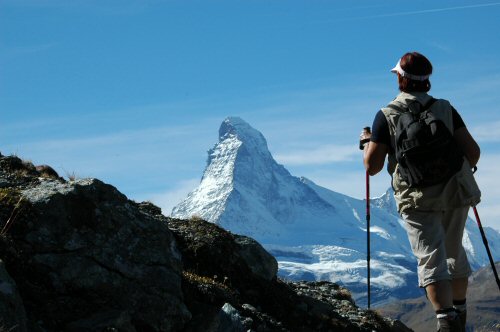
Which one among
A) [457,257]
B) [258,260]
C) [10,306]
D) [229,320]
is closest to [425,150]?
[457,257]

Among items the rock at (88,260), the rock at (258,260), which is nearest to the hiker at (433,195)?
the rock at (88,260)

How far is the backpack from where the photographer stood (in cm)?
852

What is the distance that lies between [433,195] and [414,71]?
1.36 meters

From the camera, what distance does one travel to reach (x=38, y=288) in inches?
364

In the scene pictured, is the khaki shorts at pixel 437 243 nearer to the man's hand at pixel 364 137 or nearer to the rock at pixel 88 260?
the man's hand at pixel 364 137

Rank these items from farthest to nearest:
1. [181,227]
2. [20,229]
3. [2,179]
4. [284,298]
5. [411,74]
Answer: [181,227] → [284,298] → [2,179] → [20,229] → [411,74]

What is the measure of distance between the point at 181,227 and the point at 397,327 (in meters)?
3.79

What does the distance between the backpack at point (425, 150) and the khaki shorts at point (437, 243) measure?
0.45m

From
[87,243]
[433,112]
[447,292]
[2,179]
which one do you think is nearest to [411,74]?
[433,112]

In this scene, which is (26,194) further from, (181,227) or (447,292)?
(447,292)

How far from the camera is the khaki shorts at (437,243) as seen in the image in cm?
873

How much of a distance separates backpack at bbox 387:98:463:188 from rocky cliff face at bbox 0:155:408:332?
3.15 metres

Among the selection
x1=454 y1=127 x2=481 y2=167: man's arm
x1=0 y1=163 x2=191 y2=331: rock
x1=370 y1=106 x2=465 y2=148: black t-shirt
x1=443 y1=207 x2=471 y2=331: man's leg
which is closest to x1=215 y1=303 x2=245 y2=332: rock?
x1=0 y1=163 x2=191 y2=331: rock

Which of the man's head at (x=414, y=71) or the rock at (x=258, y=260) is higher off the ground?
the man's head at (x=414, y=71)
